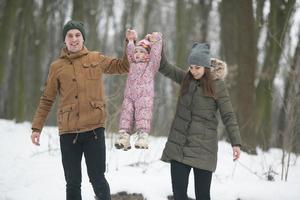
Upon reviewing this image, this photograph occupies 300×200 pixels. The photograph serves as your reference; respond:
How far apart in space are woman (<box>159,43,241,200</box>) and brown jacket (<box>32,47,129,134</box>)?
0.69 metres

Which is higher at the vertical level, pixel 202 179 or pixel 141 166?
pixel 202 179

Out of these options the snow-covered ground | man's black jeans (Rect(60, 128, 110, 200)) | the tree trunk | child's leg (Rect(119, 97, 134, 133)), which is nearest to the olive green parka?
child's leg (Rect(119, 97, 134, 133))

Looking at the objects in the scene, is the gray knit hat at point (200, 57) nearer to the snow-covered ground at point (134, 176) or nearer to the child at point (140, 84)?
the child at point (140, 84)

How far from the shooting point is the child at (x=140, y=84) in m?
4.11

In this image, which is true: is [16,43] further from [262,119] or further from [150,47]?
[150,47]

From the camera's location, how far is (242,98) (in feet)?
29.7

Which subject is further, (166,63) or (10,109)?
(10,109)

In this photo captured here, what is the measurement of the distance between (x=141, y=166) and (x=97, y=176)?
2.87m

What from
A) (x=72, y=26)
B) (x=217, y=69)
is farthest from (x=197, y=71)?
(x=72, y=26)

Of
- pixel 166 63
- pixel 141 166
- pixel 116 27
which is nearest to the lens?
pixel 166 63

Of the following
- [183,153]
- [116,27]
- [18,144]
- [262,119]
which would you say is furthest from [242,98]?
[116,27]

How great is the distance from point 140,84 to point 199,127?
0.71 m

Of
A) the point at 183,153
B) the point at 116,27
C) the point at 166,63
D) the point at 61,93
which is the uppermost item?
the point at 116,27

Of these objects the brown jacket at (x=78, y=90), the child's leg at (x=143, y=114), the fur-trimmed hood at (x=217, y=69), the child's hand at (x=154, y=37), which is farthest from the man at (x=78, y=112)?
the fur-trimmed hood at (x=217, y=69)
